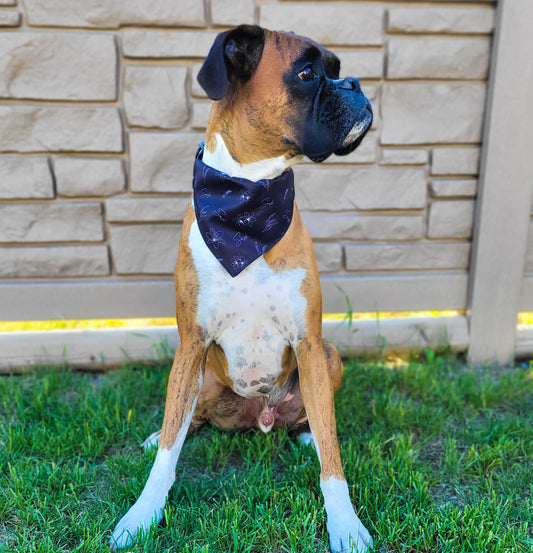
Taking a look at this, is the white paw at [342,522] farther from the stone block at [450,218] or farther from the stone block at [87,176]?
the stone block at [87,176]

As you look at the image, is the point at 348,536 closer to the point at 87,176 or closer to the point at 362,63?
the point at 87,176

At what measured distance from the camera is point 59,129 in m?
2.87

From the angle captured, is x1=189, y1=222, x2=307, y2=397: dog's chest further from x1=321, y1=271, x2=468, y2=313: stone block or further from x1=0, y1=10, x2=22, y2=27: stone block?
x1=0, y1=10, x2=22, y2=27: stone block

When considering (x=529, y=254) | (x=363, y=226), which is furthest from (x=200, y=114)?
(x=529, y=254)

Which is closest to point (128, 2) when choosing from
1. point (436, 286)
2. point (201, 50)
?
point (201, 50)

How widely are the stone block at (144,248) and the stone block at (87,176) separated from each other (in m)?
0.25

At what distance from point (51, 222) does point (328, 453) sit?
212 centimetres

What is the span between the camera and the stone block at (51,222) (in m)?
2.97

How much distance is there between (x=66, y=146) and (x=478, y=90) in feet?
8.00

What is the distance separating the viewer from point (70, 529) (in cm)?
181

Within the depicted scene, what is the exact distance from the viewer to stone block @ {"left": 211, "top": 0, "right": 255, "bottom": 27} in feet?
9.13

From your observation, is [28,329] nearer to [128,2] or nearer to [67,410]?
[67,410]

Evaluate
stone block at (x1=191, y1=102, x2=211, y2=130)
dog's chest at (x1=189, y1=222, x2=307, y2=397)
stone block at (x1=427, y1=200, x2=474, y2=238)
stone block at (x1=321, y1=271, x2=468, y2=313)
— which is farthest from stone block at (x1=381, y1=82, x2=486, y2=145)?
dog's chest at (x1=189, y1=222, x2=307, y2=397)

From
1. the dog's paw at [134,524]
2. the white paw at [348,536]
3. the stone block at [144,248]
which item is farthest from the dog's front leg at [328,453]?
the stone block at [144,248]
